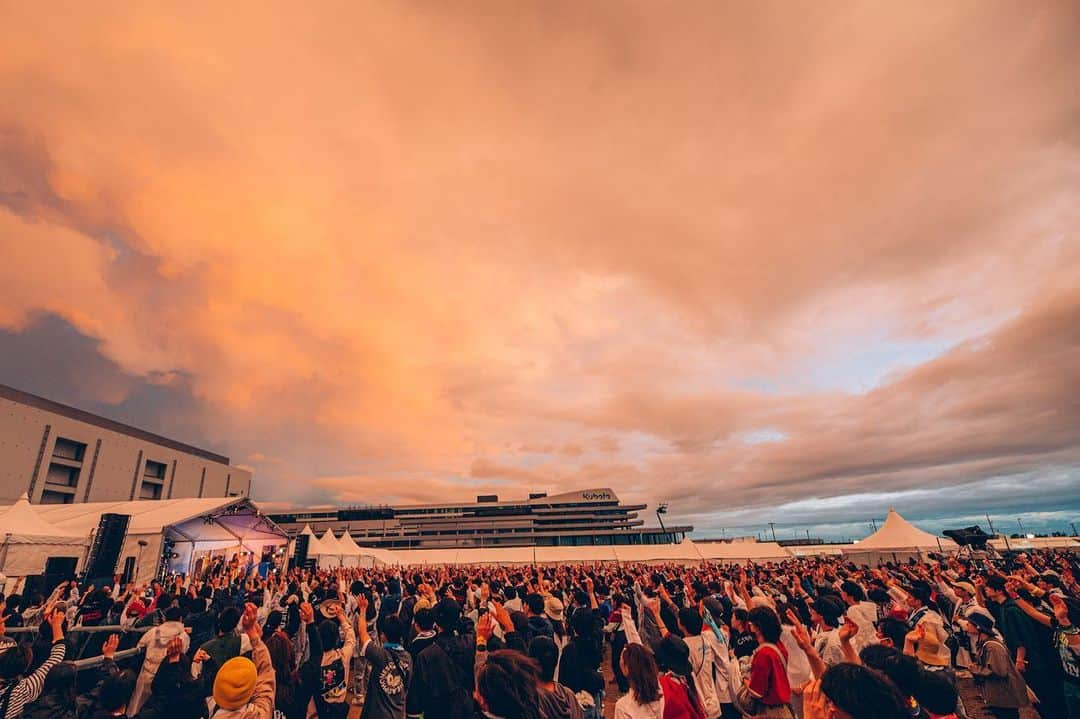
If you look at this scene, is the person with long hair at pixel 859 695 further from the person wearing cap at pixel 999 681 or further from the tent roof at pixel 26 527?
the tent roof at pixel 26 527

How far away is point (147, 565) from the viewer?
18.2m

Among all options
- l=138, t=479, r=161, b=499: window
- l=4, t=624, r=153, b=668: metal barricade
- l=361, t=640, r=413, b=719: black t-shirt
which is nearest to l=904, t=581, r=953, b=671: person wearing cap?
l=361, t=640, r=413, b=719: black t-shirt

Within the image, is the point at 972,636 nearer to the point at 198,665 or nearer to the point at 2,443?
the point at 198,665

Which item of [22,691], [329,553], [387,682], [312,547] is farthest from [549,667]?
[329,553]

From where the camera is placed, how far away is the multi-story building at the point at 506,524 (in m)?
100

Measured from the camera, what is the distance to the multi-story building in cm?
10000

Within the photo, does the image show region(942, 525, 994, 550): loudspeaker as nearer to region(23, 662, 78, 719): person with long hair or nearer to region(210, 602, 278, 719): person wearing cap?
region(210, 602, 278, 719): person wearing cap

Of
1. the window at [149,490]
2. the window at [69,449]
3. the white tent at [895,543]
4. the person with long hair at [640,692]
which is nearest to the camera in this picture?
the person with long hair at [640,692]

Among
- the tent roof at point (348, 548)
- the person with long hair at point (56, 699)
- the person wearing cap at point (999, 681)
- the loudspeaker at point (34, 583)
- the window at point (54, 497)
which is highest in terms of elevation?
the window at point (54, 497)

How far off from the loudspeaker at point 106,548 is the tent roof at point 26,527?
101cm

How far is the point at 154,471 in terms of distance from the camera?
56688mm

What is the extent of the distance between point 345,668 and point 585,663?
2.81 m

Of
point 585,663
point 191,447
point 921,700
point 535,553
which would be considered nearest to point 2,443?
point 191,447

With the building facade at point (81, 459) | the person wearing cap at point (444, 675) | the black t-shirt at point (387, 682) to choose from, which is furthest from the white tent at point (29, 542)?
the building facade at point (81, 459)
